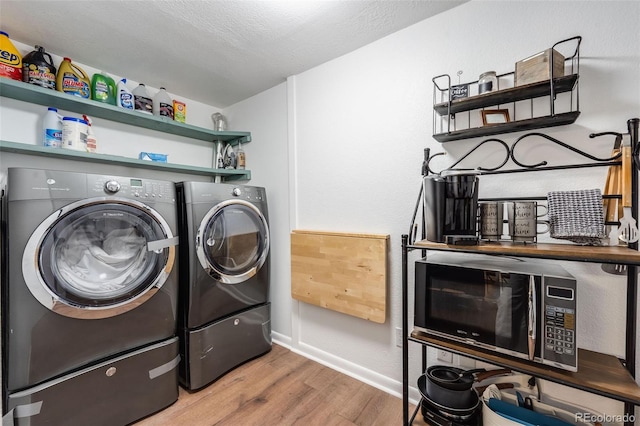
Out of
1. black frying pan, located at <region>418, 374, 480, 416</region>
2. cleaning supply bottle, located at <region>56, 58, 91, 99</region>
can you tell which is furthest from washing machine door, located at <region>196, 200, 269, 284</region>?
black frying pan, located at <region>418, 374, 480, 416</region>

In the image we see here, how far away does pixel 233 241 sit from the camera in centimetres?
189

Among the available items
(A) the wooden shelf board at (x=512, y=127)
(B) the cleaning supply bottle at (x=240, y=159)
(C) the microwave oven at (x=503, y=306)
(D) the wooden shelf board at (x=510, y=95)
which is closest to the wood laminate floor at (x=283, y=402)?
(C) the microwave oven at (x=503, y=306)

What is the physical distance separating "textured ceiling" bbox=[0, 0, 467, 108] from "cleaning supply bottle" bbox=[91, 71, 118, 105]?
0.12 m

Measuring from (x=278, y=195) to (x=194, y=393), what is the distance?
1475 millimetres

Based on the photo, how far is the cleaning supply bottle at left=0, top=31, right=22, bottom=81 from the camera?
142 cm

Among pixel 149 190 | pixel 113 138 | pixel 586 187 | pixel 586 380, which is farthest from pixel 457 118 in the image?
pixel 113 138

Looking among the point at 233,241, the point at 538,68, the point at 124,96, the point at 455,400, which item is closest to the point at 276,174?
the point at 233,241

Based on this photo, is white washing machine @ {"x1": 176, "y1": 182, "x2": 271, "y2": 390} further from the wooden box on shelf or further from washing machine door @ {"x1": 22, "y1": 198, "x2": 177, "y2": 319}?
the wooden box on shelf

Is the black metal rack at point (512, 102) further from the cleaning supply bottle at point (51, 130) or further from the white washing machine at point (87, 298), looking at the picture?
the cleaning supply bottle at point (51, 130)

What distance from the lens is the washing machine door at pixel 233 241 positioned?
1703 mm

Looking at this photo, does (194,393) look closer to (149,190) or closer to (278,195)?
(149,190)

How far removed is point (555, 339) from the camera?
2.93 feet

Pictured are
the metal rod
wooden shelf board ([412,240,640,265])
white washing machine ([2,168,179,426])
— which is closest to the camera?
wooden shelf board ([412,240,640,265])

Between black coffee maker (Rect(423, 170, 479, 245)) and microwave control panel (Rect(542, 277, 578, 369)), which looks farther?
black coffee maker (Rect(423, 170, 479, 245))
